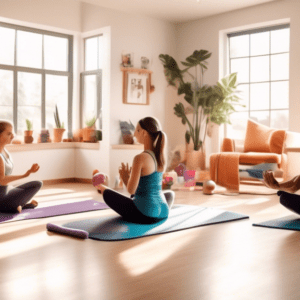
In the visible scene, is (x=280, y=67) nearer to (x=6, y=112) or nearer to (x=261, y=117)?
(x=261, y=117)

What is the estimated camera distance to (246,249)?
10.3ft

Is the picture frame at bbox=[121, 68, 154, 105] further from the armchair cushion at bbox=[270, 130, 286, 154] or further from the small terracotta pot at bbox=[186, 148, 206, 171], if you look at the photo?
the armchair cushion at bbox=[270, 130, 286, 154]

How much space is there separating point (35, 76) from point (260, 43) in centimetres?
381

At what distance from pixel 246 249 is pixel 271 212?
1.80 m

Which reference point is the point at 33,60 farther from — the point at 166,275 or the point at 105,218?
the point at 166,275

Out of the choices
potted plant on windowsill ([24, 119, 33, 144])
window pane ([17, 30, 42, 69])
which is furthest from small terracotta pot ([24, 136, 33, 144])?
window pane ([17, 30, 42, 69])

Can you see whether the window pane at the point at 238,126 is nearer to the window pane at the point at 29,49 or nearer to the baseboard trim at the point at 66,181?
the baseboard trim at the point at 66,181

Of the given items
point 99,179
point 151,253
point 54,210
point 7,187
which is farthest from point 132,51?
point 151,253

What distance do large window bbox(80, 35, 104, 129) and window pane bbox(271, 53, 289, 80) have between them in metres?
2.87

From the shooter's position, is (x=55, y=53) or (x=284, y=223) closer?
(x=284, y=223)

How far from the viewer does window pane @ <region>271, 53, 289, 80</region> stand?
7.50m

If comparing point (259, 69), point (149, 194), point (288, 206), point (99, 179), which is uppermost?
point (259, 69)

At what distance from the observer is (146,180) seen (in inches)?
151

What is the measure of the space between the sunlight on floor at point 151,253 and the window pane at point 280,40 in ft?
15.8
